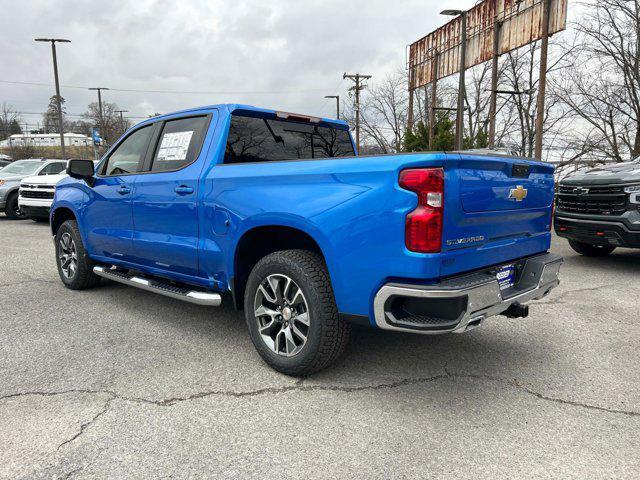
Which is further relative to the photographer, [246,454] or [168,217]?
[168,217]

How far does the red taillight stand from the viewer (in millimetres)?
2484

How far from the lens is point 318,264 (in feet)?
9.89

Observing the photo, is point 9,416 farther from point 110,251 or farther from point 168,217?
point 110,251

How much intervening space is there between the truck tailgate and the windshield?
1449 cm

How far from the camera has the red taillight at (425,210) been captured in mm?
2484

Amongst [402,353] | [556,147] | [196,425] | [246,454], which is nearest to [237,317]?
[402,353]

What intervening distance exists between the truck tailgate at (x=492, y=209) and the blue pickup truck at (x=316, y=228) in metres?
0.01

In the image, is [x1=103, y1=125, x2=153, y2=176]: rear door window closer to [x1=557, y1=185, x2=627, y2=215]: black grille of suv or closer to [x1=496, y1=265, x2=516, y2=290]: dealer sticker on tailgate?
[x1=496, y1=265, x2=516, y2=290]: dealer sticker on tailgate

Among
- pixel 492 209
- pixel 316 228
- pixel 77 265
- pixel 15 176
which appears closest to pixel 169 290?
pixel 316 228

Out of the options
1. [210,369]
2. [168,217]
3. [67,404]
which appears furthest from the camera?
[168,217]

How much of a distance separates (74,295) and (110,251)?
3.18 ft

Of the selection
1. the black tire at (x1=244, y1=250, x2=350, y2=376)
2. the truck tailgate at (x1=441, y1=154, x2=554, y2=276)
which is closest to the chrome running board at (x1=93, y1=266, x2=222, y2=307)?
the black tire at (x1=244, y1=250, x2=350, y2=376)

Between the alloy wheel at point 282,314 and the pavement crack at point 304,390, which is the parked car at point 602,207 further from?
the alloy wheel at point 282,314

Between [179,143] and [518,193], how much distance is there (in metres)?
2.73
